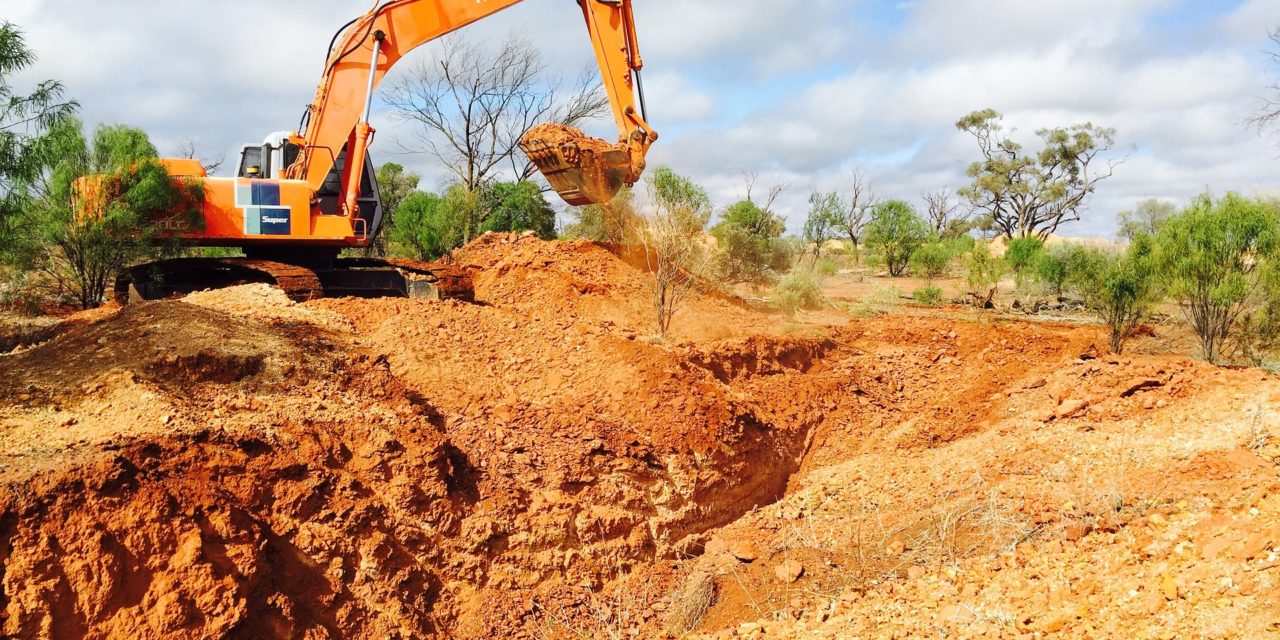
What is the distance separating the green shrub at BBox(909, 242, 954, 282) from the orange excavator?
16334mm

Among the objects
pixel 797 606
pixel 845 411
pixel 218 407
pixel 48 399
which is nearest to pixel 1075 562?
pixel 797 606

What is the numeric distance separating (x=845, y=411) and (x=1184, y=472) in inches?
145

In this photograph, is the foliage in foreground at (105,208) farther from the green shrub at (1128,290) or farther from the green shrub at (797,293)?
the green shrub at (1128,290)

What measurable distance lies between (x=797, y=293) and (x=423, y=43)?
7873 mm

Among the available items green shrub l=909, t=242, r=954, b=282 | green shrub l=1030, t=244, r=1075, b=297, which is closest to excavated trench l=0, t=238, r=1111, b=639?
green shrub l=1030, t=244, r=1075, b=297

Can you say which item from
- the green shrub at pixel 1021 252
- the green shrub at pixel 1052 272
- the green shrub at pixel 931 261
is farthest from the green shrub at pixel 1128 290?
the green shrub at pixel 931 261

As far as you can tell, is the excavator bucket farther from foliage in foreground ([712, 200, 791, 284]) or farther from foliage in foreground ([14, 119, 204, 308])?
foliage in foreground ([712, 200, 791, 284])

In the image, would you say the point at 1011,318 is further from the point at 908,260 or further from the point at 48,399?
the point at 48,399

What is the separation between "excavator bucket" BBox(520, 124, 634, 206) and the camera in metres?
11.7

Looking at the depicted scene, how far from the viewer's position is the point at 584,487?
6992mm

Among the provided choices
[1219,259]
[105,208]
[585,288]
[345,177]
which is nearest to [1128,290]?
[1219,259]

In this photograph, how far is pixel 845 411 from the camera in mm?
9938

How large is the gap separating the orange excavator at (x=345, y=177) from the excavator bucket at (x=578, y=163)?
2cm

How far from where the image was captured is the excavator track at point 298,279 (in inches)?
403
